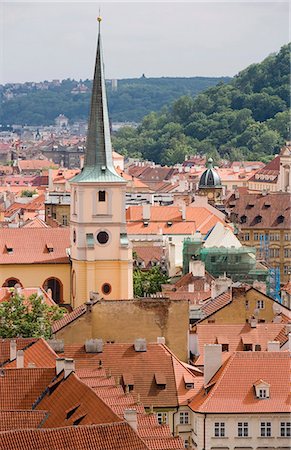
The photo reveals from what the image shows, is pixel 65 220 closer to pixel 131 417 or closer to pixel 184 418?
pixel 184 418

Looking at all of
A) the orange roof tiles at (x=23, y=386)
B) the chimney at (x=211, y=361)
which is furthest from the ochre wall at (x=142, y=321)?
the orange roof tiles at (x=23, y=386)

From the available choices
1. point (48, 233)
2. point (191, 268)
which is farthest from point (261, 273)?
point (48, 233)

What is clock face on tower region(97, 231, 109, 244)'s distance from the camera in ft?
239

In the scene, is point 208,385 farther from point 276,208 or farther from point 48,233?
point 276,208

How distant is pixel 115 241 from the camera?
72.8 meters

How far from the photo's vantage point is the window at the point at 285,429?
43531 millimetres

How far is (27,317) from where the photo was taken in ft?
196

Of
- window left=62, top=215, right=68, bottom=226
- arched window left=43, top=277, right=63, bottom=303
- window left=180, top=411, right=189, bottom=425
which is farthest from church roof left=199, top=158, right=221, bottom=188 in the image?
window left=180, top=411, right=189, bottom=425

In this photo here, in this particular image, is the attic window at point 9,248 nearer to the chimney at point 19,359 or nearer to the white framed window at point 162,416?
the chimney at point 19,359

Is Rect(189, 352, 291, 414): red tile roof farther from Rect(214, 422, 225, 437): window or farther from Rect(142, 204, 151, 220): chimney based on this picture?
Rect(142, 204, 151, 220): chimney

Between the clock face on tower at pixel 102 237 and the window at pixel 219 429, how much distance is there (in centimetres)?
2951

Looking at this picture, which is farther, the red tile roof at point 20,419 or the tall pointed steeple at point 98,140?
the tall pointed steeple at point 98,140

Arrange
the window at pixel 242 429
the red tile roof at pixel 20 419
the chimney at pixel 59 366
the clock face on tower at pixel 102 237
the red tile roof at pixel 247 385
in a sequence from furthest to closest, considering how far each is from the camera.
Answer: the clock face on tower at pixel 102 237 → the red tile roof at pixel 247 385 → the window at pixel 242 429 → the chimney at pixel 59 366 → the red tile roof at pixel 20 419

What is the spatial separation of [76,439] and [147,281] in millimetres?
48872
